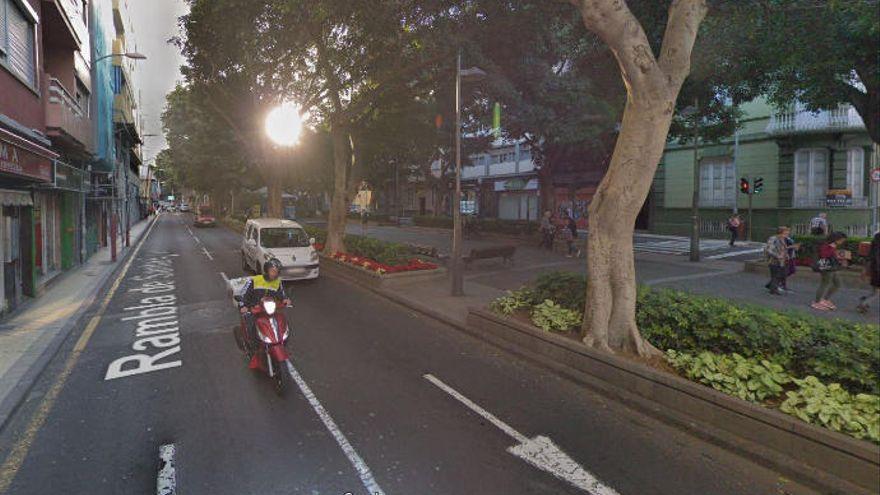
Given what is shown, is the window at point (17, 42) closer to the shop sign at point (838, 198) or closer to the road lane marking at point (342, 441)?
the road lane marking at point (342, 441)

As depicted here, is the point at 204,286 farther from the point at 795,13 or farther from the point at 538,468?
the point at 795,13

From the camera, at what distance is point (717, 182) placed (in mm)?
27547

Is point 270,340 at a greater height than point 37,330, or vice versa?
point 270,340

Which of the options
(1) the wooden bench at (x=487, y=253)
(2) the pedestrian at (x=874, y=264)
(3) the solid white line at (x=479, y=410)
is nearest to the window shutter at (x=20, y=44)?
(3) the solid white line at (x=479, y=410)

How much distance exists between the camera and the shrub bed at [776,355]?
4391mm

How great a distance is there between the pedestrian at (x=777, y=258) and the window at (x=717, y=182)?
1655 centimetres

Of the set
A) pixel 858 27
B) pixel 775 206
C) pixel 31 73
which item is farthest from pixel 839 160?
pixel 31 73

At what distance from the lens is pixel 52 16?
1315 centimetres

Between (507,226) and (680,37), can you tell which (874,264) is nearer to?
(680,37)

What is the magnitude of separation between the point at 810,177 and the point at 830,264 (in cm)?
1747

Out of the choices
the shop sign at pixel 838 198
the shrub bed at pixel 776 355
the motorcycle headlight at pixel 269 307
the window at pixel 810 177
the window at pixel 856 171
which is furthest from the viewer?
the window at pixel 810 177

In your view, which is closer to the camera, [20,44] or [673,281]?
[20,44]

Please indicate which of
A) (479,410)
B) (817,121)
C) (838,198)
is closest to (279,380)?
(479,410)

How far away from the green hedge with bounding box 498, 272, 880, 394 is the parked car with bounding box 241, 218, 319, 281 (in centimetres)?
918
